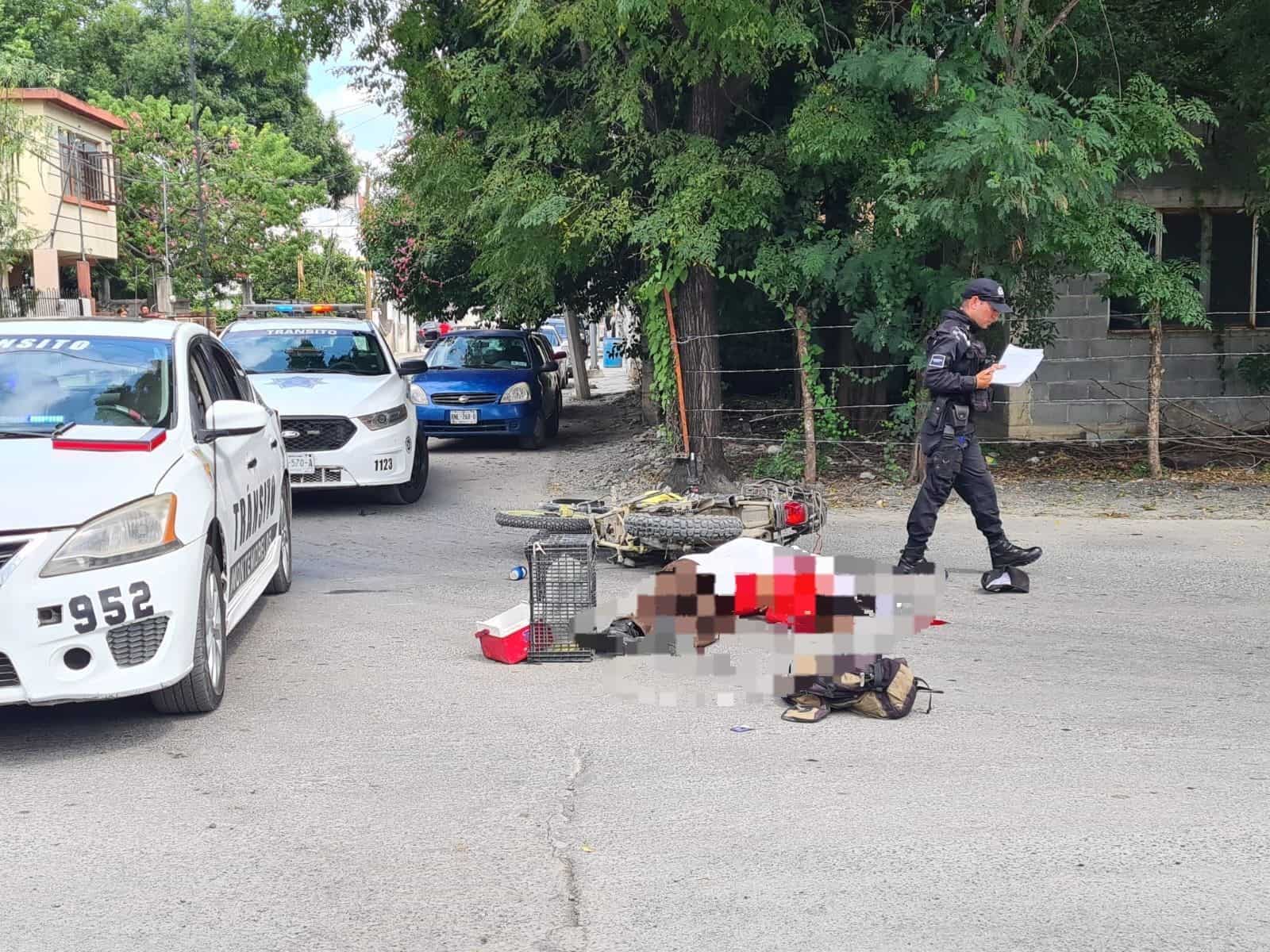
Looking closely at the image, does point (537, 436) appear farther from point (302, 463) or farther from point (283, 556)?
point (283, 556)

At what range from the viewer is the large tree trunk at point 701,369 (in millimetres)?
13289

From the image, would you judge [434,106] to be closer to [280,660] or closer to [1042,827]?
[280,660]

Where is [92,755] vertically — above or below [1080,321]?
below

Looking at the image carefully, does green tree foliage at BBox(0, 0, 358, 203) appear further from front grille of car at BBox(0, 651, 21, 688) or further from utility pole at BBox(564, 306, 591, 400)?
front grille of car at BBox(0, 651, 21, 688)

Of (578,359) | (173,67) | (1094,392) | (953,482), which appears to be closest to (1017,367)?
(953,482)

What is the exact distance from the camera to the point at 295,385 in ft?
40.2

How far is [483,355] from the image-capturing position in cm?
1927

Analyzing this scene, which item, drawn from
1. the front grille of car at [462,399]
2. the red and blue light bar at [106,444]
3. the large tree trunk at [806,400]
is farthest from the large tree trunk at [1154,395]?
the red and blue light bar at [106,444]

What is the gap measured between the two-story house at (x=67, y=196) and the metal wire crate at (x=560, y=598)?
87.1ft

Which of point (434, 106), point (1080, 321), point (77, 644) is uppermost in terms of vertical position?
point (434, 106)

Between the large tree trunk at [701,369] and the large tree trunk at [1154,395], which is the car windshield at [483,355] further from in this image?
the large tree trunk at [1154,395]

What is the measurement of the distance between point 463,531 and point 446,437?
6997 millimetres

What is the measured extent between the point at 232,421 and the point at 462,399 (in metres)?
11.9

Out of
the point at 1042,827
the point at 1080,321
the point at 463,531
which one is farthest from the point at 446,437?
the point at 1042,827
